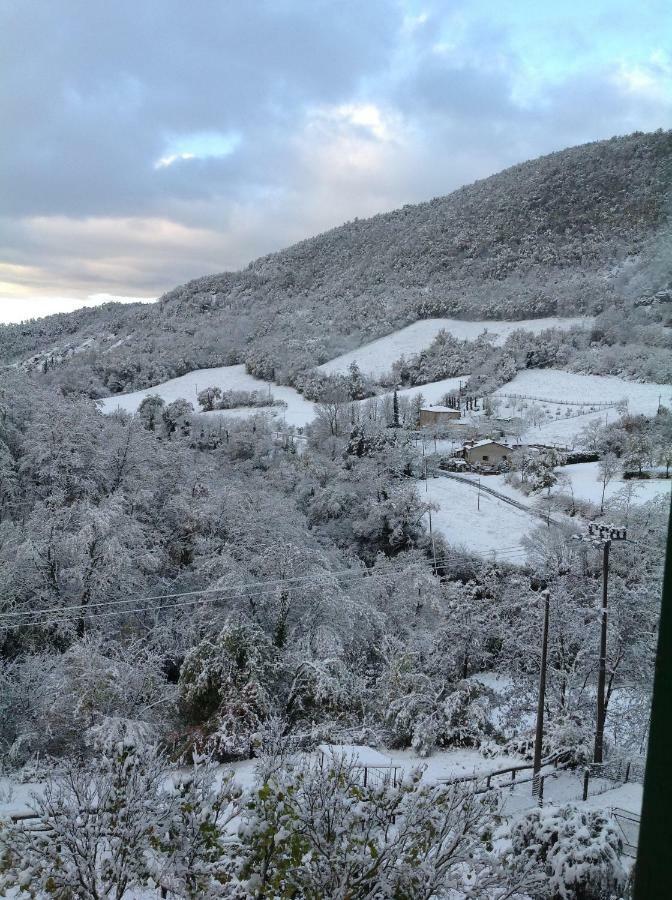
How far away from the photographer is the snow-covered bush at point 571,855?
3.38 metres

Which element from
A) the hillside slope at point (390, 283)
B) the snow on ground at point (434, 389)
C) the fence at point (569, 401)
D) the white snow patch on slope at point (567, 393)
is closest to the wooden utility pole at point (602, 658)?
the white snow patch on slope at point (567, 393)

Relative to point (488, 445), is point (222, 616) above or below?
below

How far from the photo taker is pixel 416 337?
172 ft

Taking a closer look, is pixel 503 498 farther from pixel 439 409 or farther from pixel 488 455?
pixel 439 409

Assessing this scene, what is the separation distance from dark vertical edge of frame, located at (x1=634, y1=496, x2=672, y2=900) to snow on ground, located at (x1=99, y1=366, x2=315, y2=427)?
31.3 m

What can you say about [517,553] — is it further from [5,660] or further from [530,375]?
[530,375]

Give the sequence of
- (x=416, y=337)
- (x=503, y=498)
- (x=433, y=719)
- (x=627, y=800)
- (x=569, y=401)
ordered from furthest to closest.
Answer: (x=416, y=337)
(x=569, y=401)
(x=503, y=498)
(x=433, y=719)
(x=627, y=800)

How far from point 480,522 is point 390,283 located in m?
55.7

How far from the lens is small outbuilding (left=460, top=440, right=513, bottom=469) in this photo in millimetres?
26719

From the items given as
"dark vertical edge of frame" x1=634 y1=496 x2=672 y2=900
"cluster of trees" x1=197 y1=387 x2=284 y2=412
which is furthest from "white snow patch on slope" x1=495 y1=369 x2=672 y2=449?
"dark vertical edge of frame" x1=634 y1=496 x2=672 y2=900

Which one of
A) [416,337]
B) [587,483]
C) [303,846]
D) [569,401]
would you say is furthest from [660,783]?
[416,337]

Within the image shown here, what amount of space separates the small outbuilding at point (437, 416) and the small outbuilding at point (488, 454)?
459 cm

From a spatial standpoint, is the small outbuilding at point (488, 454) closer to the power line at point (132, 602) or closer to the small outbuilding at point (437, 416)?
the small outbuilding at point (437, 416)

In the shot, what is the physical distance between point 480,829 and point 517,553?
15.8 metres
